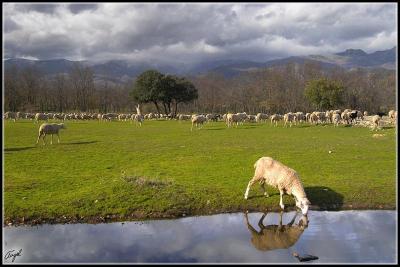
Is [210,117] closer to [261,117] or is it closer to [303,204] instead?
[261,117]

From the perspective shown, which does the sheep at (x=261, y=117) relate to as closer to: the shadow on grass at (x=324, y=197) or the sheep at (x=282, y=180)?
the shadow on grass at (x=324, y=197)

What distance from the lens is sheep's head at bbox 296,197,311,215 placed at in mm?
14438

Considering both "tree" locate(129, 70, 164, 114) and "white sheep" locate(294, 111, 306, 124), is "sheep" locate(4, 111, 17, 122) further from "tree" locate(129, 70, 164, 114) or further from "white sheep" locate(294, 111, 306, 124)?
"white sheep" locate(294, 111, 306, 124)

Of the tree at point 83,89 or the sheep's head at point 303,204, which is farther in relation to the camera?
the tree at point 83,89

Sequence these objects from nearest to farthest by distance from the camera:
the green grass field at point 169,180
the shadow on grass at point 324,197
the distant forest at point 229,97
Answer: the green grass field at point 169,180, the shadow on grass at point 324,197, the distant forest at point 229,97

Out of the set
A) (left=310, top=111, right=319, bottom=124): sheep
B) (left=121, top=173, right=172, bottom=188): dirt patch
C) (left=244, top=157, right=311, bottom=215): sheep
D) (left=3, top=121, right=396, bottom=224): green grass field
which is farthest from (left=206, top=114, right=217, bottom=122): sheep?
(left=244, top=157, right=311, bottom=215): sheep

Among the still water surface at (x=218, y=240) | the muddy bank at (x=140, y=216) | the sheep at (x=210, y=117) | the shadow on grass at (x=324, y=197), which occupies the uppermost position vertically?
the sheep at (x=210, y=117)

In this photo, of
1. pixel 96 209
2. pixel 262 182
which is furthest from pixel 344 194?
pixel 96 209

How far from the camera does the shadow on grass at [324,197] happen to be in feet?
51.9

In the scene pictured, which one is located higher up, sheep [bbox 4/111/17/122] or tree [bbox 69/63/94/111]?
tree [bbox 69/63/94/111]

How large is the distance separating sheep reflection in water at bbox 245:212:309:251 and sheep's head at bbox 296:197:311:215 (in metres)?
0.29

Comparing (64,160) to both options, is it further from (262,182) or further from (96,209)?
(262,182)

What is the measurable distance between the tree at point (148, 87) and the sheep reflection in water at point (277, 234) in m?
76.8

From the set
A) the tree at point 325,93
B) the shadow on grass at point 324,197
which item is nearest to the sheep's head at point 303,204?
the shadow on grass at point 324,197
